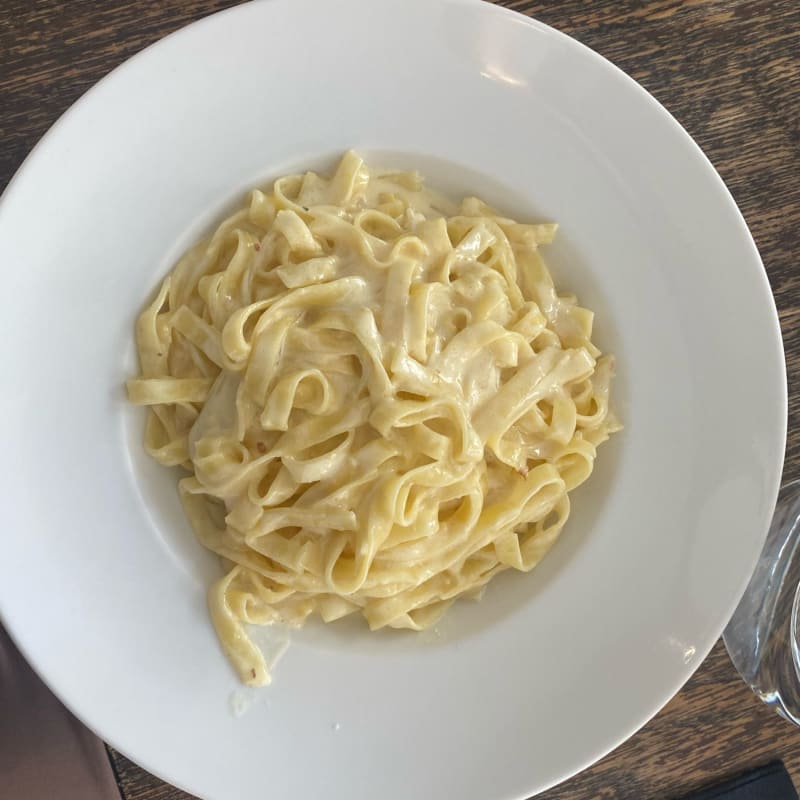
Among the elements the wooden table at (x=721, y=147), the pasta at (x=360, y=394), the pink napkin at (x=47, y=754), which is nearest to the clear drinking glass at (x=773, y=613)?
the wooden table at (x=721, y=147)

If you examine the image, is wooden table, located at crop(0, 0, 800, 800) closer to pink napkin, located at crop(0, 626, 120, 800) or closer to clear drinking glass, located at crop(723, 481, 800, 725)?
clear drinking glass, located at crop(723, 481, 800, 725)

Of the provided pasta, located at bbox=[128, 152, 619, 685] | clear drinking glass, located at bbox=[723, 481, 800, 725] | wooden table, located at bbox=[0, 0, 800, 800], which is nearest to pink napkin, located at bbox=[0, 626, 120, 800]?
pasta, located at bbox=[128, 152, 619, 685]

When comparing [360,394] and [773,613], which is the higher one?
[360,394]

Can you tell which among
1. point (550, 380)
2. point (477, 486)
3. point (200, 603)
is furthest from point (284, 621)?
point (550, 380)

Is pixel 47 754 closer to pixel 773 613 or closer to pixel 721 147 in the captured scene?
pixel 773 613

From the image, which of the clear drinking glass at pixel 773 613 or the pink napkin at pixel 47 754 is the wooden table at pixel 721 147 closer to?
the clear drinking glass at pixel 773 613

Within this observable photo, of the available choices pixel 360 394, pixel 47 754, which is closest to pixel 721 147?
pixel 360 394
